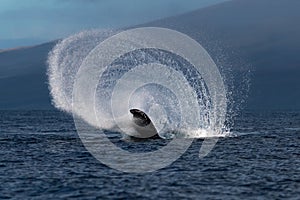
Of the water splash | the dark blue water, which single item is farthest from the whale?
the dark blue water

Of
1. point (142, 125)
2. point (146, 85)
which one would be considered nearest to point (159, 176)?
point (142, 125)

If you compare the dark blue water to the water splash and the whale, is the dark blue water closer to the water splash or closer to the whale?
the whale

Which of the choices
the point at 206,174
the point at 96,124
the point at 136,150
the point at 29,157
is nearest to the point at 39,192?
the point at 206,174

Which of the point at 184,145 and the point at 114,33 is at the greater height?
the point at 114,33

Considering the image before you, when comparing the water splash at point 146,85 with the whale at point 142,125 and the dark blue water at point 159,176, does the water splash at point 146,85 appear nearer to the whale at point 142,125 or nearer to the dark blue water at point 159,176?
the whale at point 142,125

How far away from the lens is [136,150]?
48.5 meters

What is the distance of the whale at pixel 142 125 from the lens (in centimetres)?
5859

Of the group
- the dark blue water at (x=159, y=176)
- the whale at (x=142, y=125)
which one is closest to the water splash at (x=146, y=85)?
the whale at (x=142, y=125)

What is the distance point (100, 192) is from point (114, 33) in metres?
39.3

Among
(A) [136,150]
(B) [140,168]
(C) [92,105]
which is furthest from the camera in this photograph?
(C) [92,105]

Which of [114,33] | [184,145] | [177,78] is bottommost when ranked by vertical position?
[184,145]

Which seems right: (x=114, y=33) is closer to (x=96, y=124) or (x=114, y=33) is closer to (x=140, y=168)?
(x=96, y=124)

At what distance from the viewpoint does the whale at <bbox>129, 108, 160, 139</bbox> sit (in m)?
58.6

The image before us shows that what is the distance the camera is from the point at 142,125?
60.0 m
